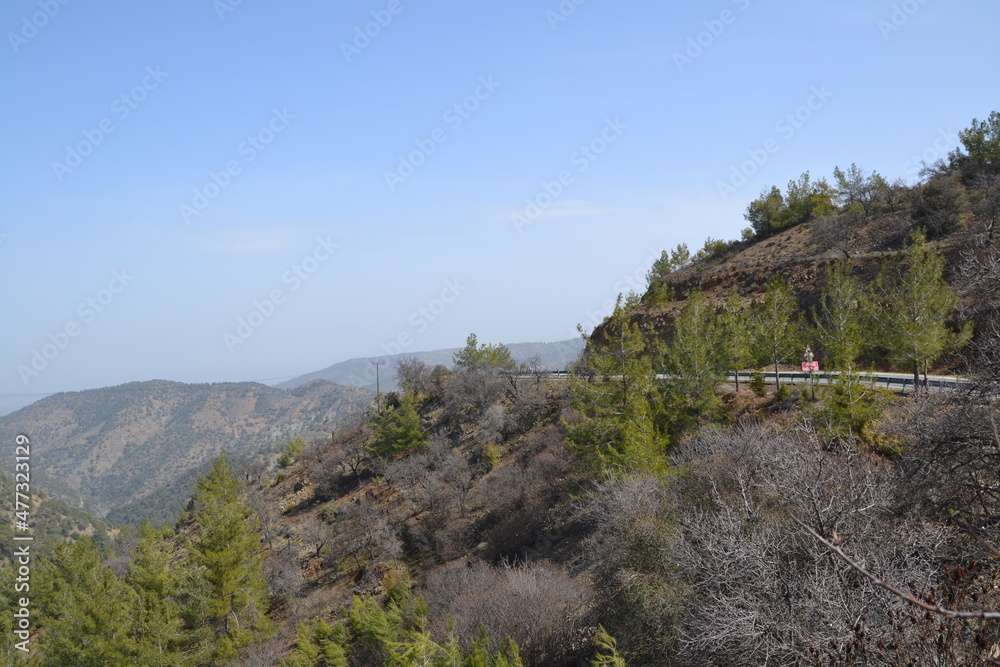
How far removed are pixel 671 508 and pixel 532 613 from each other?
5.07 m

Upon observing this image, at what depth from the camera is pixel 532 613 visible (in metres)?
16.1

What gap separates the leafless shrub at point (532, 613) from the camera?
15617 millimetres

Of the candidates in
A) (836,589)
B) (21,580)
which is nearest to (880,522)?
(836,589)

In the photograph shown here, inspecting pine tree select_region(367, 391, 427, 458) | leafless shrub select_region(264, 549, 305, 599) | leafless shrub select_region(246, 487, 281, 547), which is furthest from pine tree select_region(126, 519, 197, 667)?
pine tree select_region(367, 391, 427, 458)

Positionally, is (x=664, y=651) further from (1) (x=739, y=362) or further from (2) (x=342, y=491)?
(2) (x=342, y=491)

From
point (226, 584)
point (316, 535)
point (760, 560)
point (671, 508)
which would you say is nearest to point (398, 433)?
point (316, 535)

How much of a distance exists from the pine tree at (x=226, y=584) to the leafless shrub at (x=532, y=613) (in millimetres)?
12537

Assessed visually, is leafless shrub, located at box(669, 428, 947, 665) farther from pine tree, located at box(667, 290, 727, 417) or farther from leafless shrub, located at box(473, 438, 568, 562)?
leafless shrub, located at box(473, 438, 568, 562)

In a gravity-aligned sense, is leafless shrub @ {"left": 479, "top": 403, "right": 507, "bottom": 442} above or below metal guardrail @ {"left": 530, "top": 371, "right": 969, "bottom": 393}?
below

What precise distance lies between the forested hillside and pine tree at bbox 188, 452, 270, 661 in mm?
130

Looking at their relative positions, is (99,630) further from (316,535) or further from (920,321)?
(920,321)

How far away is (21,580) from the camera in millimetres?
30406

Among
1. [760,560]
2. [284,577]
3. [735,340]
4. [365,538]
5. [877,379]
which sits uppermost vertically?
[735,340]

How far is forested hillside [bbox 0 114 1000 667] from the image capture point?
8.83 metres
